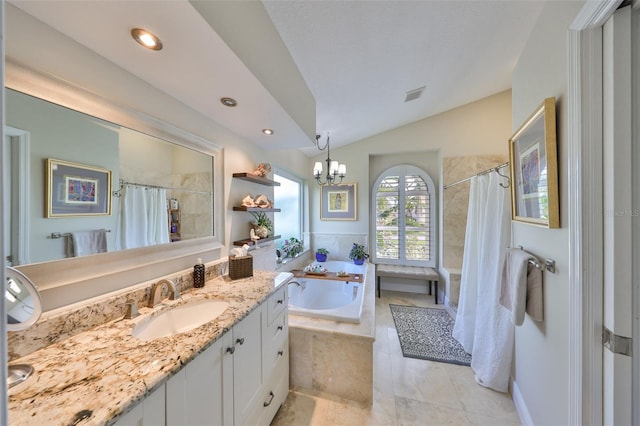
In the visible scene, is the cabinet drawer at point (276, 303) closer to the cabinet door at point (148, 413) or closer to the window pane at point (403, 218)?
the cabinet door at point (148, 413)

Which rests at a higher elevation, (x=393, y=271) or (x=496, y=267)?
(x=496, y=267)

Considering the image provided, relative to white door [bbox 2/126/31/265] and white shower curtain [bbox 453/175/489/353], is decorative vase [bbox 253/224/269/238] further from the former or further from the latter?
white shower curtain [bbox 453/175/489/353]

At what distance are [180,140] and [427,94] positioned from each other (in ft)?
8.76

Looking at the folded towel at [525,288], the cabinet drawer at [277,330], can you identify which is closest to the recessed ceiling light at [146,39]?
the cabinet drawer at [277,330]

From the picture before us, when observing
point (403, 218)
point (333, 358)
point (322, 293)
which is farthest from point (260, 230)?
point (403, 218)

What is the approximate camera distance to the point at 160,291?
1.16 metres

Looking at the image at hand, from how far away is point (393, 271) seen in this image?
3508mm

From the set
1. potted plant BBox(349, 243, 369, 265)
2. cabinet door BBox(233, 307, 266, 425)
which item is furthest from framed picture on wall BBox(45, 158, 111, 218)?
potted plant BBox(349, 243, 369, 265)

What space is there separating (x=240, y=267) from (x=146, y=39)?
1330 mm

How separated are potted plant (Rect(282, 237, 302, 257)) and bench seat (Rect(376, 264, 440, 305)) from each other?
4.42 feet

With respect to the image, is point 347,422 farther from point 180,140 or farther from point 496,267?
point 180,140

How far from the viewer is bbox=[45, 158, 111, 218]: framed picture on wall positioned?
83cm

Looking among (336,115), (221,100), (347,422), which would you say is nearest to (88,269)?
(221,100)
